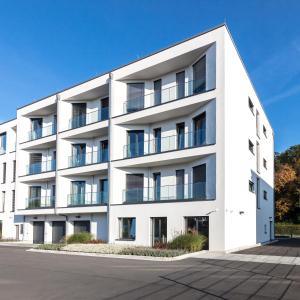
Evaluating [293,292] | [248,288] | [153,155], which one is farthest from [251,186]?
[293,292]

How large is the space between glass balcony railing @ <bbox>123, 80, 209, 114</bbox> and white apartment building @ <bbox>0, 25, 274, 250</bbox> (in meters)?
0.07

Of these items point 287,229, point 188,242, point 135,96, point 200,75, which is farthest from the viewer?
point 287,229

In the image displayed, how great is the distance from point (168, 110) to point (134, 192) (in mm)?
6072

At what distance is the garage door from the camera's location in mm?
32412

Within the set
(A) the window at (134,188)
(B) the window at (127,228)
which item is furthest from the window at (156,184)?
(B) the window at (127,228)

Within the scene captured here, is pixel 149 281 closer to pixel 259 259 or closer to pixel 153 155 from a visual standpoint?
pixel 259 259

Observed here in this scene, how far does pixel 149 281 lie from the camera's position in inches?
485

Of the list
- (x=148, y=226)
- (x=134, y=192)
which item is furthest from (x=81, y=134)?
(x=148, y=226)

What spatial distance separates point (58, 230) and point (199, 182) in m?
15.2

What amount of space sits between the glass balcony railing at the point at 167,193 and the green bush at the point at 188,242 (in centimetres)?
246

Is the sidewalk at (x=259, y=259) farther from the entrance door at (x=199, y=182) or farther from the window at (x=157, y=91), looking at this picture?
the window at (x=157, y=91)

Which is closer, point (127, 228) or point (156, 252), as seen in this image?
point (156, 252)

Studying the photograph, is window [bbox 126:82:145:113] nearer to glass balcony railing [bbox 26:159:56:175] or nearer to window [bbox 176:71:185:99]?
window [bbox 176:71:185:99]

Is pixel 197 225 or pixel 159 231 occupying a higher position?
pixel 197 225
